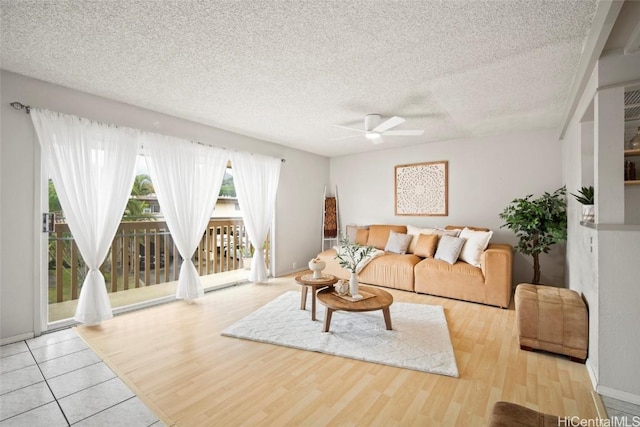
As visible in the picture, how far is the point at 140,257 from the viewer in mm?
3865

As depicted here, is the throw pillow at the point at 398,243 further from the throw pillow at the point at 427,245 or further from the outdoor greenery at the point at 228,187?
the outdoor greenery at the point at 228,187

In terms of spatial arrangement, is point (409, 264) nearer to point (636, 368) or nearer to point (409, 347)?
point (409, 347)

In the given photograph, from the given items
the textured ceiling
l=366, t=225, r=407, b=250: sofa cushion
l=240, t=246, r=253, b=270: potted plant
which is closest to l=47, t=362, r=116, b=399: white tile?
the textured ceiling

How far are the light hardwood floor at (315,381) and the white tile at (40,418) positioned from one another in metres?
0.38

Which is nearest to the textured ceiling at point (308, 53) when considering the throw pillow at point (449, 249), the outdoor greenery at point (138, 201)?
the outdoor greenery at point (138, 201)

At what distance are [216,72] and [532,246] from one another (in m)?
4.46

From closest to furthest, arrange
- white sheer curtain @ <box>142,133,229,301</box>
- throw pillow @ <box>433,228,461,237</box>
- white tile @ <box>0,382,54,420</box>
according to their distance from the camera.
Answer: white tile @ <box>0,382,54,420</box> → white sheer curtain @ <box>142,133,229,301</box> → throw pillow @ <box>433,228,461,237</box>

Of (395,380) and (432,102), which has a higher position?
(432,102)

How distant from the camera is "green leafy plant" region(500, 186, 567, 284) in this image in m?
3.67

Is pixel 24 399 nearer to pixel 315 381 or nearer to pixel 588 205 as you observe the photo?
pixel 315 381

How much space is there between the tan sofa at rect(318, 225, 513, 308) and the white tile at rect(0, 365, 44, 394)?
3.63 meters

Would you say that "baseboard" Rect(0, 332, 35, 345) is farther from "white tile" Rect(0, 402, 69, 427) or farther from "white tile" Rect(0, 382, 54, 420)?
"white tile" Rect(0, 402, 69, 427)

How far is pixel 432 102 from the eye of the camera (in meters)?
3.15

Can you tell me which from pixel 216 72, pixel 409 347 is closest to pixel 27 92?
pixel 216 72
